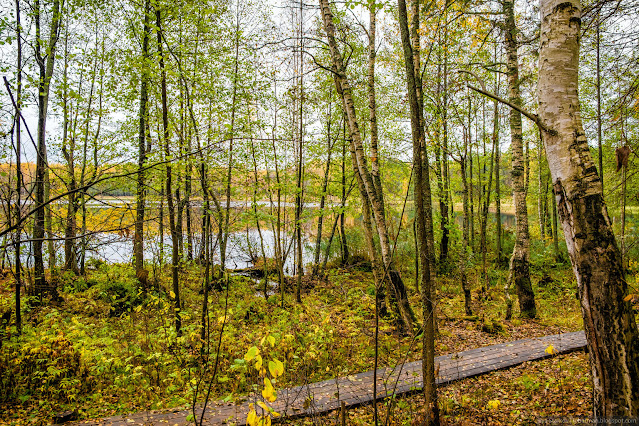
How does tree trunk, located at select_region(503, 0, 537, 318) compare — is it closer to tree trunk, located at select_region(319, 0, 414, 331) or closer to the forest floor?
the forest floor

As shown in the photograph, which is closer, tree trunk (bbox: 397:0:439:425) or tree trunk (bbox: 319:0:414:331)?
tree trunk (bbox: 397:0:439:425)

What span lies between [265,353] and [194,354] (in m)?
1.29

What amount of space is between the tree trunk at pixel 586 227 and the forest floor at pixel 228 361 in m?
1.20

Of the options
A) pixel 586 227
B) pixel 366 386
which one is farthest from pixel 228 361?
pixel 586 227

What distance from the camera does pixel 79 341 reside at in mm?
4805

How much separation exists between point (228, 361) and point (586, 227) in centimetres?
507

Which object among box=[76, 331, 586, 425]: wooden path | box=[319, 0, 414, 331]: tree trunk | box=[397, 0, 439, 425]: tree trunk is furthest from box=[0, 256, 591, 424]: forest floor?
box=[319, 0, 414, 331]: tree trunk

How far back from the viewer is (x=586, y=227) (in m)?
1.97

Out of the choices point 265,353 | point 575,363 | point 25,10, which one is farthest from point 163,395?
point 25,10

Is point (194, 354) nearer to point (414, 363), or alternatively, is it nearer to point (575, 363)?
point (414, 363)

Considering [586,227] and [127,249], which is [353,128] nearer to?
[586,227]

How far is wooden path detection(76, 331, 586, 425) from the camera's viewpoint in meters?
3.64

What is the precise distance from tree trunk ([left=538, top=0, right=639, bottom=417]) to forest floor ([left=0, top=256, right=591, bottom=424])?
1199mm

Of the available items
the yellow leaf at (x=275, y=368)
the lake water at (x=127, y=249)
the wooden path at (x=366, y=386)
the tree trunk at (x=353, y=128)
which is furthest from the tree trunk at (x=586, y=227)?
the lake water at (x=127, y=249)
